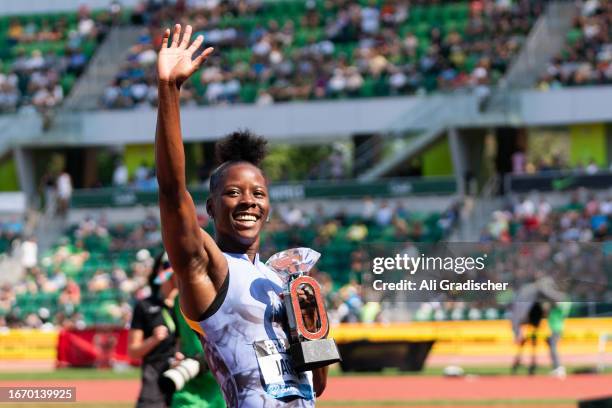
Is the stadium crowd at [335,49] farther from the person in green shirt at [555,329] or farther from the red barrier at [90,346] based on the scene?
the person in green shirt at [555,329]

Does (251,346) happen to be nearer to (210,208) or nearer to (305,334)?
(305,334)

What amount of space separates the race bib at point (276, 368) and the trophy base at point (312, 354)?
1.4 inches

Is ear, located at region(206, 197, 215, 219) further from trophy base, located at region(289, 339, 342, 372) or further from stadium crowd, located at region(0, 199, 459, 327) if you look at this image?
stadium crowd, located at region(0, 199, 459, 327)

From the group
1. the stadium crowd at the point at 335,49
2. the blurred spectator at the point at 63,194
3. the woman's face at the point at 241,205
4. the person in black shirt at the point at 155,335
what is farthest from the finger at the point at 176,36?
the blurred spectator at the point at 63,194

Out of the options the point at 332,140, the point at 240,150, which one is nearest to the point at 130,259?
the point at 332,140

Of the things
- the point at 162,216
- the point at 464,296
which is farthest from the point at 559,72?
the point at 162,216

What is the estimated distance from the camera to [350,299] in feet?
88.3

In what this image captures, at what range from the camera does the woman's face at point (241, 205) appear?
4848 millimetres

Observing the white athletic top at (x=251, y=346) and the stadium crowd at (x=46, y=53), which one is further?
the stadium crowd at (x=46, y=53)

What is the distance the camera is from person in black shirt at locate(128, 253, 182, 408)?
8984 mm

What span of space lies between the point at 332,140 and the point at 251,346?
1306 inches

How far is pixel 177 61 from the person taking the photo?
4512 mm
